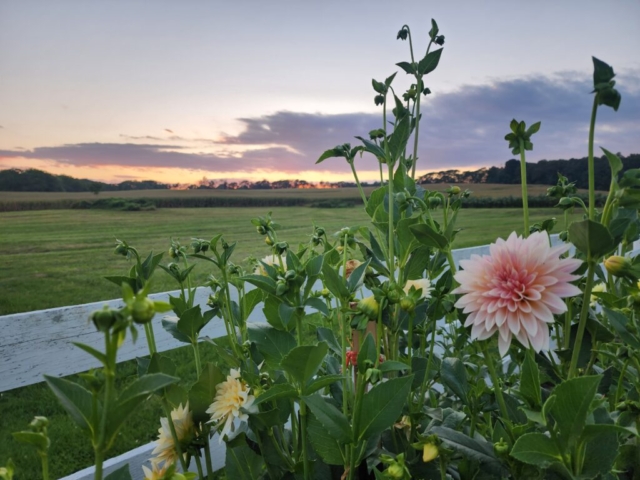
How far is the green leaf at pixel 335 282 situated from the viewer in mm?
420

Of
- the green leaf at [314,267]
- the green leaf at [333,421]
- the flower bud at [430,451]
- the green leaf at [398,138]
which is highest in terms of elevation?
the green leaf at [398,138]

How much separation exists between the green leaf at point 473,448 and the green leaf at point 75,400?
26 cm

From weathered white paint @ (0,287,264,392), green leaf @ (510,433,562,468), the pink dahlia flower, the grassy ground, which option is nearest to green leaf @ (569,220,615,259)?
the pink dahlia flower

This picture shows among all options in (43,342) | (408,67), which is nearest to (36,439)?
(408,67)

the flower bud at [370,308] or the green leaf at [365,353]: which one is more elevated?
the flower bud at [370,308]

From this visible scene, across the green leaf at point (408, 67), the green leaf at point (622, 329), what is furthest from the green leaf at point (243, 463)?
the green leaf at point (408, 67)

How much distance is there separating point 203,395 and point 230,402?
43 mm

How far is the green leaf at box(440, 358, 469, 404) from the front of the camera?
495mm

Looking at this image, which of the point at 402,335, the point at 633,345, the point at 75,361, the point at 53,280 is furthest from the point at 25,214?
the point at 633,345

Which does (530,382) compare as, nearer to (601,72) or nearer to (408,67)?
(601,72)

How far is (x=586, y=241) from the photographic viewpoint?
1.07 feet

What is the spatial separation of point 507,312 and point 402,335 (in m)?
0.31

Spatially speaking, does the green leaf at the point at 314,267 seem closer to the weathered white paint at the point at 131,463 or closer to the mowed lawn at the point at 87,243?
the weathered white paint at the point at 131,463

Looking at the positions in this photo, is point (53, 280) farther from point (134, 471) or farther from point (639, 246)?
point (639, 246)
